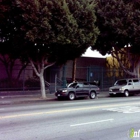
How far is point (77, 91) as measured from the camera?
21312 millimetres

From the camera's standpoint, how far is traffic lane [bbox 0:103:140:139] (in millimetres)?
7949

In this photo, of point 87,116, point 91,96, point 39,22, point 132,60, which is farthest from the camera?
point 132,60

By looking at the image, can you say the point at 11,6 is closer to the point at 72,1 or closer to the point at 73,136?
the point at 72,1

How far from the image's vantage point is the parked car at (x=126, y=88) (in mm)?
24609

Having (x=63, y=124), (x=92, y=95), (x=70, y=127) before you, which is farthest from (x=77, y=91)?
(x=70, y=127)

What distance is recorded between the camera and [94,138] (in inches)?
285

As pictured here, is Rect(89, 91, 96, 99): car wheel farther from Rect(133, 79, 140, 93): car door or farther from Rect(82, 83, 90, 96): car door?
Rect(133, 79, 140, 93): car door

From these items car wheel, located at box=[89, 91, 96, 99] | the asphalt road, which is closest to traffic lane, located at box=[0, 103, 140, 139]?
the asphalt road

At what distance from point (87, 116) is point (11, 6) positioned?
1053cm

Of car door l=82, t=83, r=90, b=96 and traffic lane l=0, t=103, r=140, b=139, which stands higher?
car door l=82, t=83, r=90, b=96

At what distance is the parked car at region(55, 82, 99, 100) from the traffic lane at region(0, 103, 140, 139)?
939 centimetres

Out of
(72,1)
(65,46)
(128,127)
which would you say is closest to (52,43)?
(65,46)

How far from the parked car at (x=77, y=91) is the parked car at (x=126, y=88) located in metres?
2.87

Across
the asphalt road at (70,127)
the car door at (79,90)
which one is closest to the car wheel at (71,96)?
the car door at (79,90)
